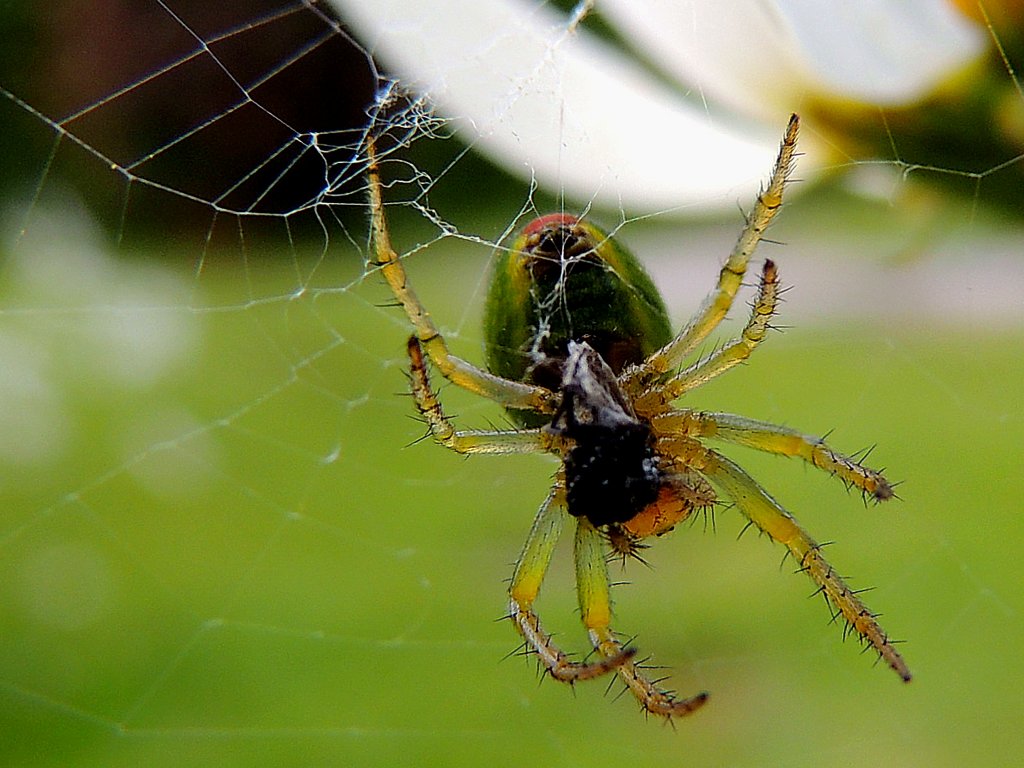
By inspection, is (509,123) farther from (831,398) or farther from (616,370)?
(831,398)

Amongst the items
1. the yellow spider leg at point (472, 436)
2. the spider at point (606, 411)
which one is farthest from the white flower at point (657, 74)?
the yellow spider leg at point (472, 436)

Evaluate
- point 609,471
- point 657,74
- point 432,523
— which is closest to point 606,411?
point 609,471

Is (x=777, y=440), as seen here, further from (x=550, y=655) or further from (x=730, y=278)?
(x=550, y=655)

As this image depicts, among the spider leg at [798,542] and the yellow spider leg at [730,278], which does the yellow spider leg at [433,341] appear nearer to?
the yellow spider leg at [730,278]

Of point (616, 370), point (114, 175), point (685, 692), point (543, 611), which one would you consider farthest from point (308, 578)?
point (114, 175)

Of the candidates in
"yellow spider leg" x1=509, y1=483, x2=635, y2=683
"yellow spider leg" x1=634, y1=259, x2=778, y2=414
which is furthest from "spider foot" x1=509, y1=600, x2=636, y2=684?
"yellow spider leg" x1=634, y1=259, x2=778, y2=414

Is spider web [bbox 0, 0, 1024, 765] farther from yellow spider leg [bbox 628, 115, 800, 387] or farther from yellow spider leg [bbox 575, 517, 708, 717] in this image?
yellow spider leg [bbox 575, 517, 708, 717]
